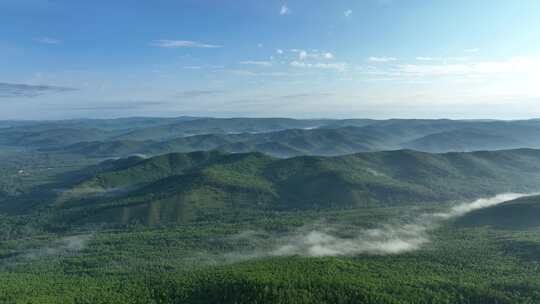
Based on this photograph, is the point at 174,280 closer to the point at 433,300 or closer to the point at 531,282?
the point at 433,300

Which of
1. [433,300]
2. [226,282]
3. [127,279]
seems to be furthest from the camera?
[127,279]

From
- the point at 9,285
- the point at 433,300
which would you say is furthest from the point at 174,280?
the point at 433,300

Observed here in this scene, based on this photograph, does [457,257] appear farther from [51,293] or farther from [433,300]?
[51,293]

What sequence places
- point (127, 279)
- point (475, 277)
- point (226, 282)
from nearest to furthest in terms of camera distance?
point (226, 282) < point (475, 277) < point (127, 279)

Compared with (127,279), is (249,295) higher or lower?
higher

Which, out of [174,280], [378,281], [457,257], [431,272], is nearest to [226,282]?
[174,280]

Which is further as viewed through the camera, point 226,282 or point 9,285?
point 9,285

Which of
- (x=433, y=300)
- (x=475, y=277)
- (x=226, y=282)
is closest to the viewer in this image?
(x=433, y=300)

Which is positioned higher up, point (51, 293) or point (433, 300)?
point (433, 300)

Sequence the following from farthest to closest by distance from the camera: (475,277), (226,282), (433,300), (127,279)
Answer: (127,279) → (475,277) → (226,282) → (433,300)
